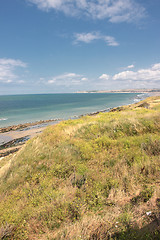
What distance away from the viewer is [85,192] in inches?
161

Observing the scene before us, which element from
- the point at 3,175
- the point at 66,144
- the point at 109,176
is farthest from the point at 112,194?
the point at 3,175

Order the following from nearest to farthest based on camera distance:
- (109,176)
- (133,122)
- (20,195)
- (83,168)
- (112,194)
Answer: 1. (112,194)
2. (20,195)
3. (109,176)
4. (83,168)
5. (133,122)

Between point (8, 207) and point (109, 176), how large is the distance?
12.4ft

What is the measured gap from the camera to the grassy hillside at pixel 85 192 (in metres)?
2.97

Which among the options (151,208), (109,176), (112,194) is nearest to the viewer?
(151,208)

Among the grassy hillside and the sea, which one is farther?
the sea

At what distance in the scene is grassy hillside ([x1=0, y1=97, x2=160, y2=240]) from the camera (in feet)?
9.73

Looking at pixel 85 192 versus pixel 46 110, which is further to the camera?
pixel 46 110

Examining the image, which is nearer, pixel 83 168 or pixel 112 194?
pixel 112 194

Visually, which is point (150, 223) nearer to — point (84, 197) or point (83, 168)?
point (84, 197)

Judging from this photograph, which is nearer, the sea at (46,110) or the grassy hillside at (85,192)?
the grassy hillside at (85,192)

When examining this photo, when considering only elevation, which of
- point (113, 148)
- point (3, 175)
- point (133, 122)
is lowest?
point (3, 175)

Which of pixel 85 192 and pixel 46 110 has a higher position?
pixel 46 110

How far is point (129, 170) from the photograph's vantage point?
4816 millimetres
